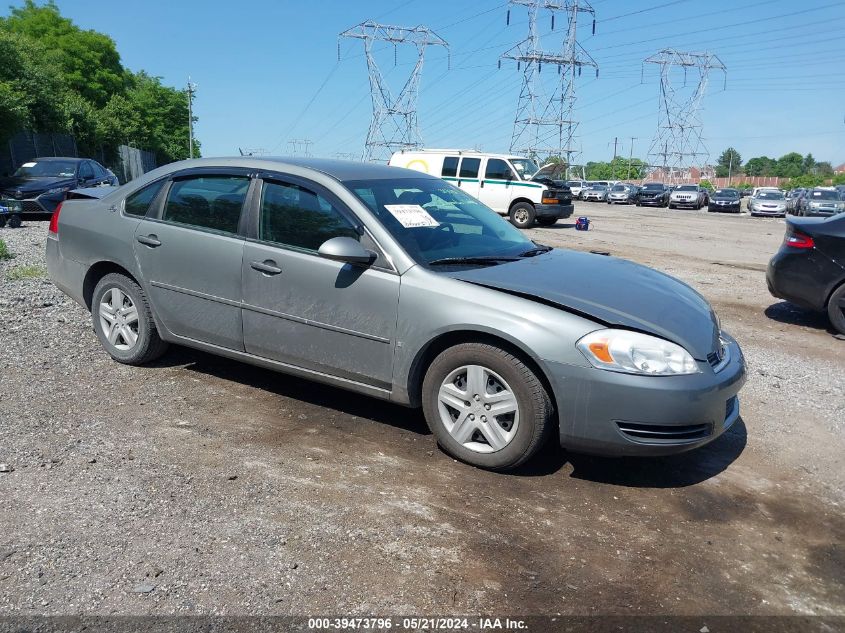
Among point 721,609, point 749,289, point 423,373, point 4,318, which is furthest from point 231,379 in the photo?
point 749,289

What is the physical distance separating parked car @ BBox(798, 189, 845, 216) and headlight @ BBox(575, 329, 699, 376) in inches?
1251

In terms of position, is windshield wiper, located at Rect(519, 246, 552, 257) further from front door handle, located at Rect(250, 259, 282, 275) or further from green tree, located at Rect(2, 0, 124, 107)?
green tree, located at Rect(2, 0, 124, 107)

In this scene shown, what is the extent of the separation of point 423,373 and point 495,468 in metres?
0.68

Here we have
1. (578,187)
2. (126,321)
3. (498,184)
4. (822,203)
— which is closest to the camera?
(126,321)

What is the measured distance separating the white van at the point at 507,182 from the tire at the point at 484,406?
16.9 metres

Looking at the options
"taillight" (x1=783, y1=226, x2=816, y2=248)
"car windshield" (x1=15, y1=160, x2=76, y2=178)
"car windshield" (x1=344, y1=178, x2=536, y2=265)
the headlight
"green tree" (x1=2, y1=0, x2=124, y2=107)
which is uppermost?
"green tree" (x1=2, y1=0, x2=124, y2=107)

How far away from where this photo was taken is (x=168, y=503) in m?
3.47

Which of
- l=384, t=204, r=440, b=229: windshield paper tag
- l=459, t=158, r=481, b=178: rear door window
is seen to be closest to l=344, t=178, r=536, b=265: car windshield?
l=384, t=204, r=440, b=229: windshield paper tag

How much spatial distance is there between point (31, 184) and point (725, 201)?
114 ft

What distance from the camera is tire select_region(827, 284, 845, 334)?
7508 mm

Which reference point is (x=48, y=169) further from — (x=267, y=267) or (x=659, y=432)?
(x=659, y=432)

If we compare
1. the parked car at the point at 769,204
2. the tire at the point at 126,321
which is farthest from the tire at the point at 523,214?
the parked car at the point at 769,204

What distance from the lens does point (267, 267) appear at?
4531 millimetres

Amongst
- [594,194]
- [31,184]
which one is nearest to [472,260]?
[31,184]
